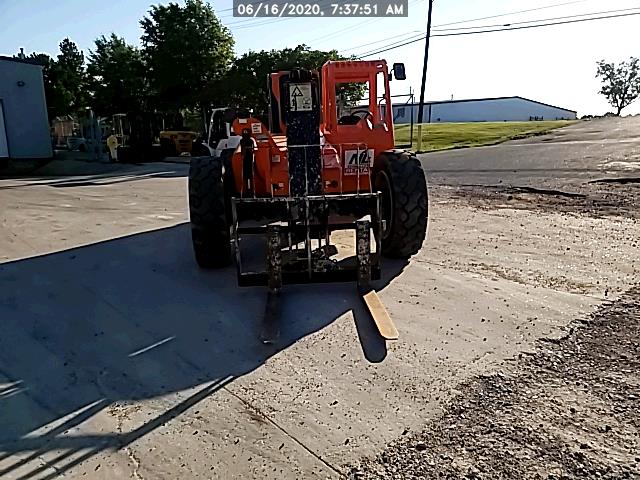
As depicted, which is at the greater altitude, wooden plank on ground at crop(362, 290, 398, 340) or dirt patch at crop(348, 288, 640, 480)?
wooden plank on ground at crop(362, 290, 398, 340)

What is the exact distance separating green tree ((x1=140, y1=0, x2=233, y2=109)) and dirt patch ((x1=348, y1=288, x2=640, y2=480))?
3449 centimetres

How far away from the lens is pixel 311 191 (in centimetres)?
587

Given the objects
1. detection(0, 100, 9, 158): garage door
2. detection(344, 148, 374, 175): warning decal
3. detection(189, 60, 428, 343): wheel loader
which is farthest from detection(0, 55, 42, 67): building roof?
detection(344, 148, 374, 175): warning decal

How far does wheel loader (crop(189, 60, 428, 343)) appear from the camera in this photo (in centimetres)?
548

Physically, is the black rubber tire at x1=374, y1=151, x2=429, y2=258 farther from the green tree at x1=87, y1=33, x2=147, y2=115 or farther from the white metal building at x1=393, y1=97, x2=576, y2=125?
the white metal building at x1=393, y1=97, x2=576, y2=125

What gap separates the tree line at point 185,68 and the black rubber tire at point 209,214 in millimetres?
28283

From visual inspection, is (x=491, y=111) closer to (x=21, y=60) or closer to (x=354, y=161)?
(x=21, y=60)

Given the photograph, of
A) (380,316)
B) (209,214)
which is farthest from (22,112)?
(380,316)

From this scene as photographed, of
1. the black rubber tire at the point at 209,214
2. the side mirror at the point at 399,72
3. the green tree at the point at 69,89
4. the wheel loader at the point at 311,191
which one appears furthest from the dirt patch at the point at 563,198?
the green tree at the point at 69,89

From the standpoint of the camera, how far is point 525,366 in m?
3.92

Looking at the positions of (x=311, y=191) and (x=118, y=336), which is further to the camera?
(x=311, y=191)

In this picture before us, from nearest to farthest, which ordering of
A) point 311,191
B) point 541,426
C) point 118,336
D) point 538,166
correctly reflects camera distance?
point 541,426, point 118,336, point 311,191, point 538,166

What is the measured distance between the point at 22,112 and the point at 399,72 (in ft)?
81.3

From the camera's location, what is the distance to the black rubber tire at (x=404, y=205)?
6.23m
